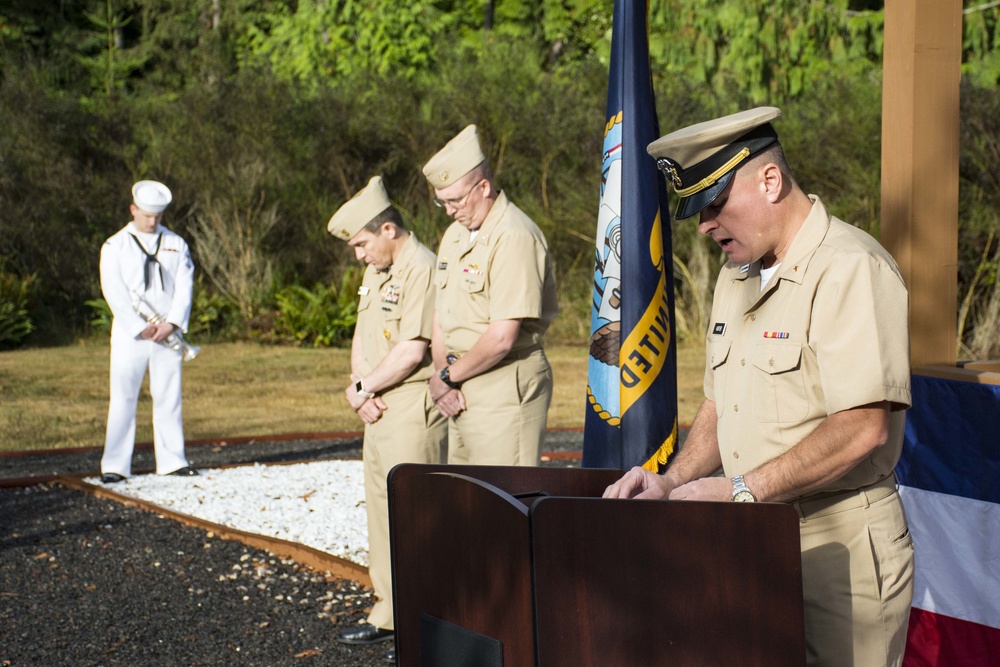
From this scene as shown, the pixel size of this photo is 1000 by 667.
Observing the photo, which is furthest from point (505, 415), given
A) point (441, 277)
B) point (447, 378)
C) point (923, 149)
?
point (923, 149)

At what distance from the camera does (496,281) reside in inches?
187

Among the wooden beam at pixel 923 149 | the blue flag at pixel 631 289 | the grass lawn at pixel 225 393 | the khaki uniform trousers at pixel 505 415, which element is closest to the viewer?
the wooden beam at pixel 923 149

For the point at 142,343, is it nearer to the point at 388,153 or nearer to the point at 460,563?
the point at 460,563

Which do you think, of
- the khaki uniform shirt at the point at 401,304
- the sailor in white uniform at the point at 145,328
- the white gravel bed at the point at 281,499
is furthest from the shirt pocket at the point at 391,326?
the sailor in white uniform at the point at 145,328

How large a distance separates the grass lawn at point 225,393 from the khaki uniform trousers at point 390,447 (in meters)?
5.90

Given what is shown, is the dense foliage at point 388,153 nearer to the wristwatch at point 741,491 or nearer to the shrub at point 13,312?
the shrub at point 13,312

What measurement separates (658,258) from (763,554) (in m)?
3.13

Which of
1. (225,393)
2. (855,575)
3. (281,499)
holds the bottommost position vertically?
(225,393)

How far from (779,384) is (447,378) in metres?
2.55

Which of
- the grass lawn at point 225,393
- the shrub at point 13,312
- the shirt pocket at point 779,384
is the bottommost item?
the grass lawn at point 225,393

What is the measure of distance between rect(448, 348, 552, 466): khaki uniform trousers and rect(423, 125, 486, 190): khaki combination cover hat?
2.55ft

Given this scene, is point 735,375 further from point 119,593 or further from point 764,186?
point 119,593

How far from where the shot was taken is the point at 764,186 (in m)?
2.41

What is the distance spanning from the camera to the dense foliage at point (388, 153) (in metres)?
17.1
